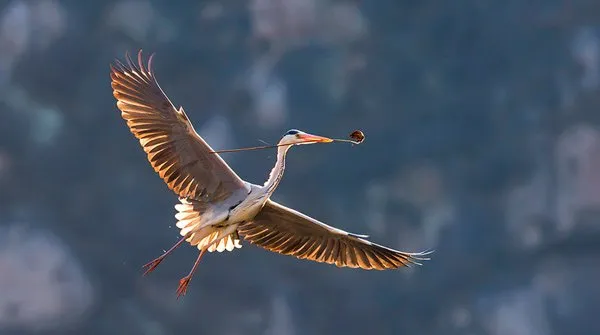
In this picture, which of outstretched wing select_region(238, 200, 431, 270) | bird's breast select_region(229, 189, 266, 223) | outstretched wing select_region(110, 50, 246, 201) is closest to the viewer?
outstretched wing select_region(110, 50, 246, 201)

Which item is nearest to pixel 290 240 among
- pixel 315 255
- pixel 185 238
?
pixel 315 255

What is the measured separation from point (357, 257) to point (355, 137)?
289 centimetres

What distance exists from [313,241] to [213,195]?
169 cm

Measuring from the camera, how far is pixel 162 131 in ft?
71.5

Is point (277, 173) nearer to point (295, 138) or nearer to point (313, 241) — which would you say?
point (295, 138)

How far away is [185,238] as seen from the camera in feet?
72.2

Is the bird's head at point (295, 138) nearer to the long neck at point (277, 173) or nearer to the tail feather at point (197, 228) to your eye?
A: the long neck at point (277, 173)

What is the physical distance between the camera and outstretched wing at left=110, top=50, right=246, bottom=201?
21.7m

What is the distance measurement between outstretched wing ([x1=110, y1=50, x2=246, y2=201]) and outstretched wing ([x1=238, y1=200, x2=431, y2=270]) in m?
1.05

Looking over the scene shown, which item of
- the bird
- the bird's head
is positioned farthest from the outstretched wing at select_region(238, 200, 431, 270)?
the bird's head

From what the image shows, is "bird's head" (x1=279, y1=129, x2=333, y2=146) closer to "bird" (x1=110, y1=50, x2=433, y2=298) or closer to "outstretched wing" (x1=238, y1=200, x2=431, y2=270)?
"bird" (x1=110, y1=50, x2=433, y2=298)

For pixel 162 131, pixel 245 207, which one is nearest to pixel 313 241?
pixel 245 207

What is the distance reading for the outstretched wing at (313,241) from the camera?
23094 millimetres

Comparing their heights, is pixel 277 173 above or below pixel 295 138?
below
